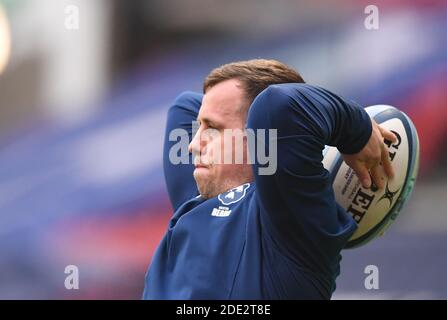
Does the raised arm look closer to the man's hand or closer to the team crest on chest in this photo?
the team crest on chest

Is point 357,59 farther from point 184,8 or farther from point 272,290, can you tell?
point 272,290

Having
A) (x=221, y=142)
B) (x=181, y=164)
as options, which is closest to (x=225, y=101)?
(x=221, y=142)

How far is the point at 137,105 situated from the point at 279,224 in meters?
2.58

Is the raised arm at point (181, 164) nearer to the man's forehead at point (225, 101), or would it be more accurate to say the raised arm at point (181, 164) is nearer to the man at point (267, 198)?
the man at point (267, 198)

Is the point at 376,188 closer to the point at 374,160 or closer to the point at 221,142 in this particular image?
the point at 374,160

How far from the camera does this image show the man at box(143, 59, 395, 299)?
1.53 metres

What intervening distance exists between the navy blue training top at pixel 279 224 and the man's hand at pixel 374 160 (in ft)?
0.11

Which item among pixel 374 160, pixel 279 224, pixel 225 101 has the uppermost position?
pixel 225 101

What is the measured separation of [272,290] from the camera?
1.60 meters

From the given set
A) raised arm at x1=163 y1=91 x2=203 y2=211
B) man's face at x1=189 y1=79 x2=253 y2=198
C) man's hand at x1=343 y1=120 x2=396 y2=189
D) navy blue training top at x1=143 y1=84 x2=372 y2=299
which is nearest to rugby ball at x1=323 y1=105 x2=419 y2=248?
man's hand at x1=343 y1=120 x2=396 y2=189

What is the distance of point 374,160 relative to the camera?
167cm

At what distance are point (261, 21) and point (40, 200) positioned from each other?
150 cm

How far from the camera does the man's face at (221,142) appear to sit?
68.5 inches

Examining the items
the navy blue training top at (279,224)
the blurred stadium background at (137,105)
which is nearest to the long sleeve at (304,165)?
the navy blue training top at (279,224)
